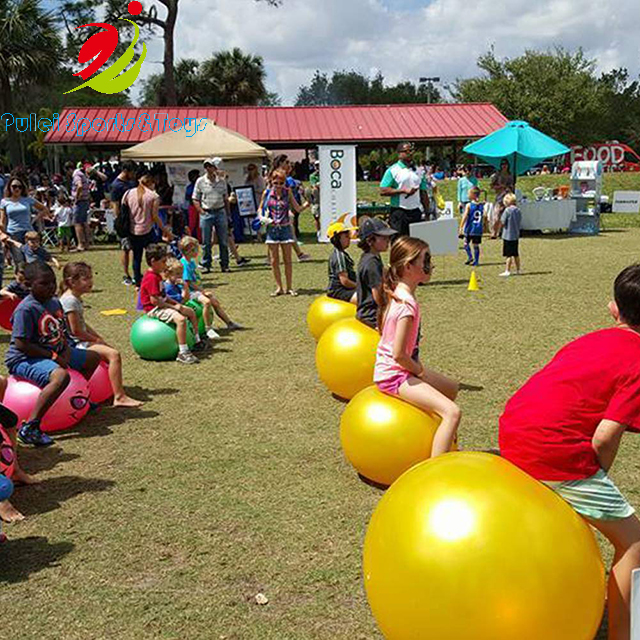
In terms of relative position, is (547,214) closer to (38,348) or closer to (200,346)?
(200,346)

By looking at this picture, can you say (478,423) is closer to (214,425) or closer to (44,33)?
(214,425)

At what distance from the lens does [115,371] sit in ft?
22.8

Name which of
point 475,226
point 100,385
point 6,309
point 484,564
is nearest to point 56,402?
point 100,385

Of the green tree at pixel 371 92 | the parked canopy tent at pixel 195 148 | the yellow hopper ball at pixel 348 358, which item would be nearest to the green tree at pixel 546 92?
the green tree at pixel 371 92

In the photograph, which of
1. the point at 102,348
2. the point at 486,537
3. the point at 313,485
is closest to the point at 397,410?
the point at 313,485

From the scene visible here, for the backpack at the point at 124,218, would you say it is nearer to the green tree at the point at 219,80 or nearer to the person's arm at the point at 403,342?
the person's arm at the point at 403,342

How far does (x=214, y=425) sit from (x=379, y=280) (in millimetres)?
2051

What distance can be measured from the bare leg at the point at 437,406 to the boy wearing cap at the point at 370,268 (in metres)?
2.07

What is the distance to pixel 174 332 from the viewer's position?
341 inches

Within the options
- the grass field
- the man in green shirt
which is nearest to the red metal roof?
the man in green shirt

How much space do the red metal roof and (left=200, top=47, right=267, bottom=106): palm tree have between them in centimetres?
2062

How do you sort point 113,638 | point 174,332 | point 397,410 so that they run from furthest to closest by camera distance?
1. point 174,332
2. point 397,410
3. point 113,638

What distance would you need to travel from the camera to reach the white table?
2214cm

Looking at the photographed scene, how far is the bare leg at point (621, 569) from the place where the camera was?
3195 millimetres
